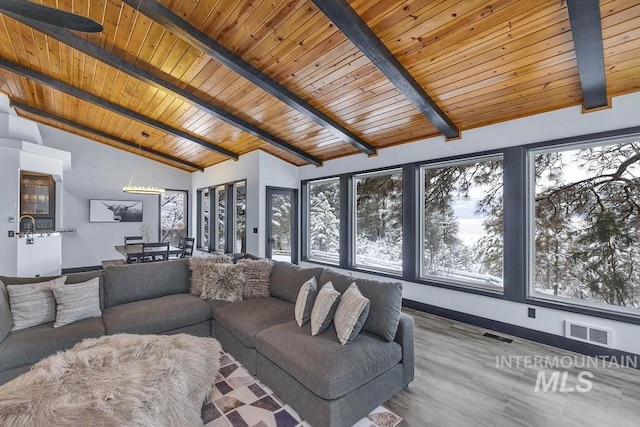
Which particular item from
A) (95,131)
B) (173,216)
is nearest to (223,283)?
(95,131)

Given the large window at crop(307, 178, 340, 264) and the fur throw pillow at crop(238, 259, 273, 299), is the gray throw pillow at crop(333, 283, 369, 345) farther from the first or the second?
the large window at crop(307, 178, 340, 264)

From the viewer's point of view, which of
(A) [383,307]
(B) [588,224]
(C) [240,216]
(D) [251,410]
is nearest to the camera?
(D) [251,410]

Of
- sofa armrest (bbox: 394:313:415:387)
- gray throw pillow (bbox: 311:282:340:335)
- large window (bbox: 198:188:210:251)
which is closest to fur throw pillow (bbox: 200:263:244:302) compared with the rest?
gray throw pillow (bbox: 311:282:340:335)

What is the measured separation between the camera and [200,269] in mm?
3537

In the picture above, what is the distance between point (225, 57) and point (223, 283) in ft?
8.43

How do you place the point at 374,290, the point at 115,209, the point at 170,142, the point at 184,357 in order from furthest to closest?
1. the point at 115,209
2. the point at 170,142
3. the point at 374,290
4. the point at 184,357

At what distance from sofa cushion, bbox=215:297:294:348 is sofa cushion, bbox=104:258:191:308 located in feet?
2.89

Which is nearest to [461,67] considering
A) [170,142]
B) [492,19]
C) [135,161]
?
[492,19]

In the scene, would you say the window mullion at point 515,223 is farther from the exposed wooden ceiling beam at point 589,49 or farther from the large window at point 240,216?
the large window at point 240,216

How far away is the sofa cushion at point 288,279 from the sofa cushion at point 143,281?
117 centimetres

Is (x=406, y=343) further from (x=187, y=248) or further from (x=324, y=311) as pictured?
(x=187, y=248)

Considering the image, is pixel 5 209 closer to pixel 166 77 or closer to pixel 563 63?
pixel 166 77

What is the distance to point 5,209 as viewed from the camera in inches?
187

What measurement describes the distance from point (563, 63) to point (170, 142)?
700 centimetres
